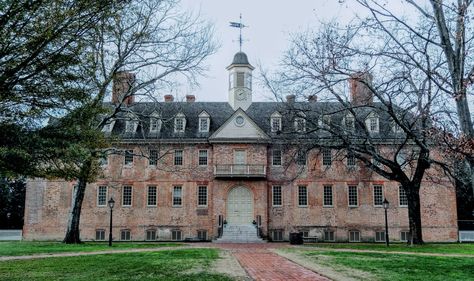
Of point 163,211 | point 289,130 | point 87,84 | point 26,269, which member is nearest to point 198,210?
point 163,211

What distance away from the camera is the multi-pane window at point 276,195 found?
34.2m

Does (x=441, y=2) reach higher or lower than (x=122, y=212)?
higher

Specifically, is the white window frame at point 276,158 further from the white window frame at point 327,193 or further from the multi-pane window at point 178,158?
the multi-pane window at point 178,158

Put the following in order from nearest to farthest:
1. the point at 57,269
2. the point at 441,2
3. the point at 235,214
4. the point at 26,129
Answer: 1. the point at 26,129
2. the point at 441,2
3. the point at 57,269
4. the point at 235,214

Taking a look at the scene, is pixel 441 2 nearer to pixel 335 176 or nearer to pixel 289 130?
pixel 289 130

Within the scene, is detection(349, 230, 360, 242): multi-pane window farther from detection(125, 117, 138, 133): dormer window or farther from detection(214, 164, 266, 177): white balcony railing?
detection(125, 117, 138, 133): dormer window

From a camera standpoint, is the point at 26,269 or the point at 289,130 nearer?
the point at 26,269

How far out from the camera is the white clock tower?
36906mm

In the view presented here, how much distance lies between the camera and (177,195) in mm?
34406

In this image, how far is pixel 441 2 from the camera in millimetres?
11008

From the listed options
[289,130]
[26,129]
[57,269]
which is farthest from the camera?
[289,130]

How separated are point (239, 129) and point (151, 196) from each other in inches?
Answer: 324

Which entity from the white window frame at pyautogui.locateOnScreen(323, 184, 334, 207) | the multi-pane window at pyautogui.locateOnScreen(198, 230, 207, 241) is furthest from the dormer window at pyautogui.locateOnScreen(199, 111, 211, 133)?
the white window frame at pyautogui.locateOnScreen(323, 184, 334, 207)

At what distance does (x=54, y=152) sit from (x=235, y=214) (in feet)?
81.3
